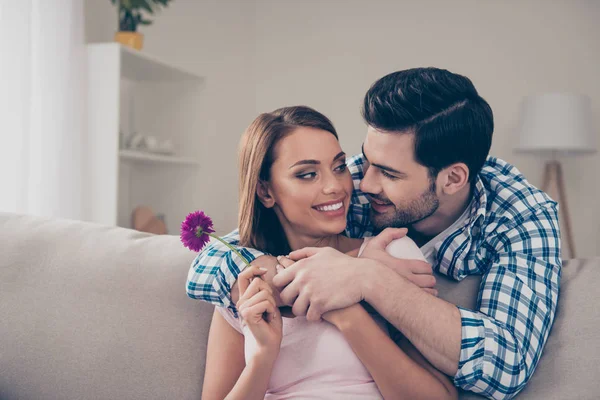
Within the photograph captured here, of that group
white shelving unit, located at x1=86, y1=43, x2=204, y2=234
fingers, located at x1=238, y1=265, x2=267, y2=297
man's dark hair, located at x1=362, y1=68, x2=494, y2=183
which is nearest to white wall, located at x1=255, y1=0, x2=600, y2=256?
white shelving unit, located at x1=86, y1=43, x2=204, y2=234

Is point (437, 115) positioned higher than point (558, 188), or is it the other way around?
point (437, 115)

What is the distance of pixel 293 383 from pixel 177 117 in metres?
2.66

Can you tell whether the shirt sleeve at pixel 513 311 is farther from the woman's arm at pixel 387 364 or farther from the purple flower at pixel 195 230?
the purple flower at pixel 195 230

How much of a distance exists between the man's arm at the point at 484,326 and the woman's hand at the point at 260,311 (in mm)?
168

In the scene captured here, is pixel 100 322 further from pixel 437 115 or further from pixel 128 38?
pixel 128 38

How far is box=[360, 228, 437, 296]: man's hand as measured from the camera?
3.74 ft

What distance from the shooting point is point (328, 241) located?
4.37 feet

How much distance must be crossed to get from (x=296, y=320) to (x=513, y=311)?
0.39 meters

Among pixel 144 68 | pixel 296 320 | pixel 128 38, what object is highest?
pixel 128 38

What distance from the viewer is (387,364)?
1.05m

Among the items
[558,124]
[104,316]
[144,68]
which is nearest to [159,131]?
[144,68]

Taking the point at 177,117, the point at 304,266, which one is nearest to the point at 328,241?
the point at 304,266

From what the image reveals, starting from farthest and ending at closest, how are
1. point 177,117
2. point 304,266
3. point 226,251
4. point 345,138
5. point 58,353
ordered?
point 345,138 < point 177,117 < point 58,353 < point 226,251 < point 304,266

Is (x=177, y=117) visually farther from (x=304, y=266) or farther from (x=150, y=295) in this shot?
(x=304, y=266)
